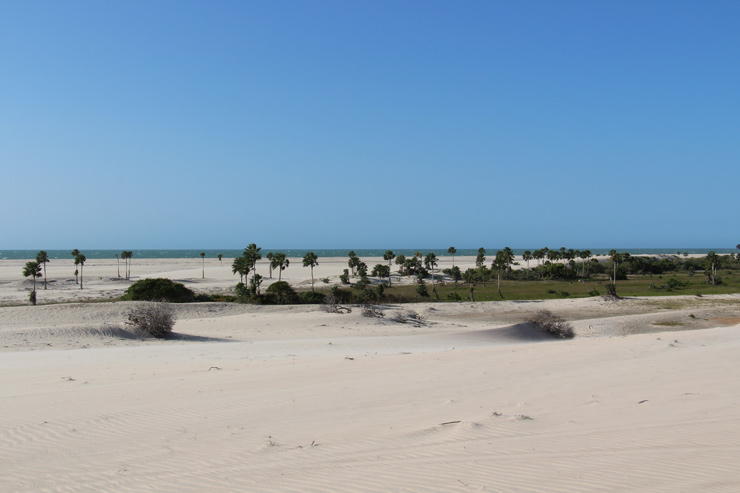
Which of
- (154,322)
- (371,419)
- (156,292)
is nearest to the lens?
(371,419)

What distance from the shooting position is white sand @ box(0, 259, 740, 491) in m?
6.18

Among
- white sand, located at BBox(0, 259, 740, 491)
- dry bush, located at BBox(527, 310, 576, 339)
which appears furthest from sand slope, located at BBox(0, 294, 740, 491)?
dry bush, located at BBox(527, 310, 576, 339)

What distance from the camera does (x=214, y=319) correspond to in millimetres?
30297

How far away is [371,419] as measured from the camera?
8.77 meters

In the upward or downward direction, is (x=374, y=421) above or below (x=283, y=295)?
above

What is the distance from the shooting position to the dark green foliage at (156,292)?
3547 cm

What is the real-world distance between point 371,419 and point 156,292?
31.0 metres

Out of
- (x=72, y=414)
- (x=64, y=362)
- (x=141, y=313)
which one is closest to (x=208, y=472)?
(x=72, y=414)

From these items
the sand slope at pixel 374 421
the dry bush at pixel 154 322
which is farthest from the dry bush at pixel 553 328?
the dry bush at pixel 154 322

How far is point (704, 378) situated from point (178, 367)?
13.6 m

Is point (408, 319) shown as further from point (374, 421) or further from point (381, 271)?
point (381, 271)

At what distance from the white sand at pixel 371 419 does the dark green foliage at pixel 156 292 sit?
15.9 metres

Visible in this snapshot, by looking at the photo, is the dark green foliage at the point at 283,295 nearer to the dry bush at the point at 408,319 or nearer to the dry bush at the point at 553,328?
the dry bush at the point at 408,319

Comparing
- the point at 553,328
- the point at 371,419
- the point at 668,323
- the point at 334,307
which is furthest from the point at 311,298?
the point at 371,419
